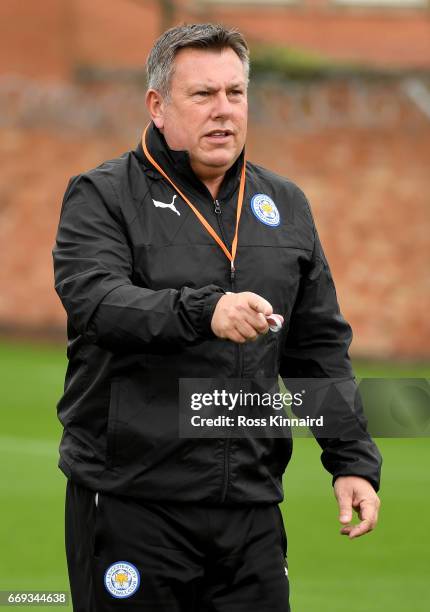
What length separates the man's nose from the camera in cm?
390

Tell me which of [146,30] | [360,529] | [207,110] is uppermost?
[146,30]

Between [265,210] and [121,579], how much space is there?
116 cm

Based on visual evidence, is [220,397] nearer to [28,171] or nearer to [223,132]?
[223,132]

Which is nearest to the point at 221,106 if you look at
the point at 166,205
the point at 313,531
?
the point at 166,205

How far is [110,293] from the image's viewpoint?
142 inches

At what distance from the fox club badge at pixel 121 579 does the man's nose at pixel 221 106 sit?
1.32 meters

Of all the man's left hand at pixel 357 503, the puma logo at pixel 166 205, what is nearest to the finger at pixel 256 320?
the puma logo at pixel 166 205

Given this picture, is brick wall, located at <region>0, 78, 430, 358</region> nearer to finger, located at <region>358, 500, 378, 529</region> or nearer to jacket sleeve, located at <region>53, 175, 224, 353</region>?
finger, located at <region>358, 500, 378, 529</region>

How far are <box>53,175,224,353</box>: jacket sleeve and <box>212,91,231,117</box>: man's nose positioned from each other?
417mm

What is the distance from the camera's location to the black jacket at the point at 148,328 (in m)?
3.65

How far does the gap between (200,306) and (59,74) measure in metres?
19.1

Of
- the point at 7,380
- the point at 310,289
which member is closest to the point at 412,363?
the point at 7,380

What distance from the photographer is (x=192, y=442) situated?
374 centimetres

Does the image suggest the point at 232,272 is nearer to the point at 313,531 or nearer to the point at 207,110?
the point at 207,110
